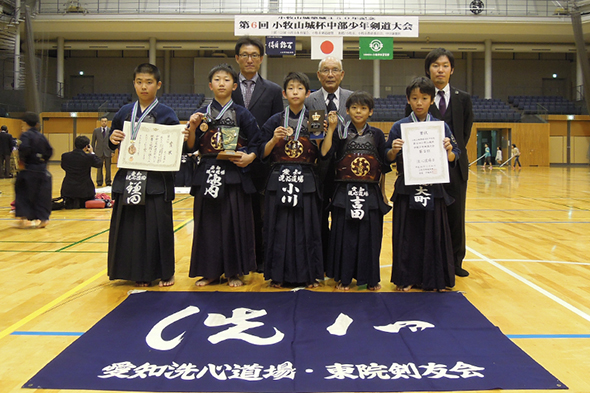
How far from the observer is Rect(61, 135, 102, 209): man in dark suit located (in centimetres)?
721

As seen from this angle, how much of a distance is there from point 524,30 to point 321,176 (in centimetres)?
2273

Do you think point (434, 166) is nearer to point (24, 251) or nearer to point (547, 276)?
point (547, 276)

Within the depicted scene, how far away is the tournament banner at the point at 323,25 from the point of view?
43.2 ft

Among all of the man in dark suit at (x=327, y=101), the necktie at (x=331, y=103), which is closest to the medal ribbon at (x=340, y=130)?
the man in dark suit at (x=327, y=101)

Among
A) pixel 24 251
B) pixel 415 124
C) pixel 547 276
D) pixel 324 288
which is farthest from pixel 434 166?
pixel 24 251

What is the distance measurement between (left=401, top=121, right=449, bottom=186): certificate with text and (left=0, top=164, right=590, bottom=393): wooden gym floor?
2.64 ft

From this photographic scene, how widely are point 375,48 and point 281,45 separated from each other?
2813 millimetres

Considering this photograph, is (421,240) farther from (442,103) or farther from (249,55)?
(249,55)

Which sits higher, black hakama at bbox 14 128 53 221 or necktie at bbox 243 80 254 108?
necktie at bbox 243 80 254 108

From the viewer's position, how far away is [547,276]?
11.5 ft

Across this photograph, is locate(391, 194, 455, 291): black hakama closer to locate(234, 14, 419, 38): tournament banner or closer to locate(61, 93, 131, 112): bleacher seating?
locate(234, 14, 419, 38): tournament banner

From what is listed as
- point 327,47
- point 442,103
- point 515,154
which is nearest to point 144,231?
point 442,103

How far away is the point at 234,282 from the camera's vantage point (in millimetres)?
3312

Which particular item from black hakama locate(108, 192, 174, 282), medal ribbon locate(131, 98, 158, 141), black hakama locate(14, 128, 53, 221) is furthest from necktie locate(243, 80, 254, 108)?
black hakama locate(14, 128, 53, 221)
